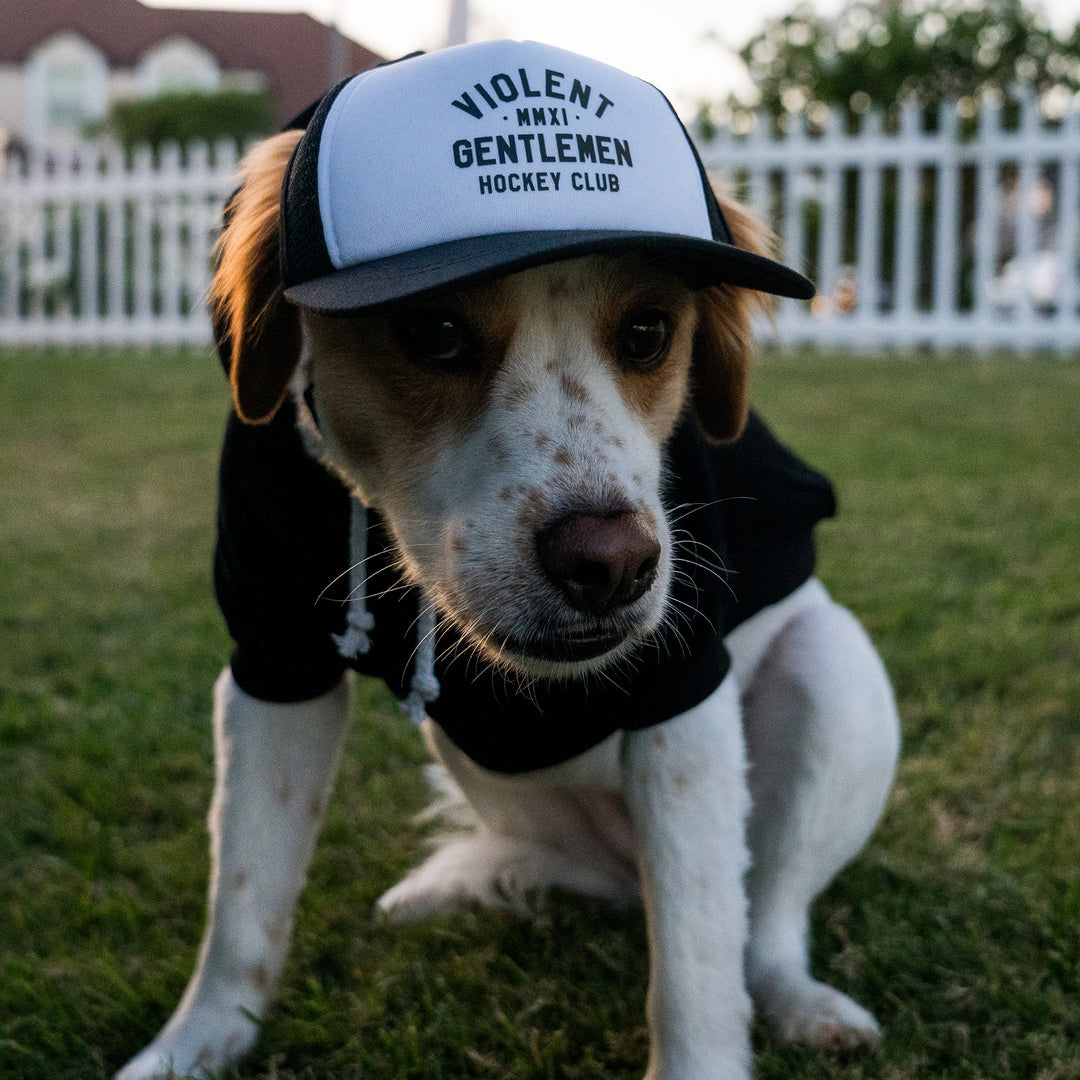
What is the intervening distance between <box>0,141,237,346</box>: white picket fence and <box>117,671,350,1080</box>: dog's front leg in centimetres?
970

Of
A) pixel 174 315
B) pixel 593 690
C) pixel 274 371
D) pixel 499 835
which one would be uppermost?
pixel 274 371

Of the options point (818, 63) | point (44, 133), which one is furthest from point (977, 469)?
point (44, 133)

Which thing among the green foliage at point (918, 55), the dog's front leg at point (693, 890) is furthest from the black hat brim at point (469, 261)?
the green foliage at point (918, 55)

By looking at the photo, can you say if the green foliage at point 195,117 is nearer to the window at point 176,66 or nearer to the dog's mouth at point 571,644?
the window at point 176,66

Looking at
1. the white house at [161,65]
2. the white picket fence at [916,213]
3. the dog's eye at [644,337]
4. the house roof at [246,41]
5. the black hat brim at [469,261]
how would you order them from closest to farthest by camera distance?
1. the black hat brim at [469,261]
2. the dog's eye at [644,337]
3. the white picket fence at [916,213]
4. the white house at [161,65]
5. the house roof at [246,41]

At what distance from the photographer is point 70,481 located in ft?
21.5

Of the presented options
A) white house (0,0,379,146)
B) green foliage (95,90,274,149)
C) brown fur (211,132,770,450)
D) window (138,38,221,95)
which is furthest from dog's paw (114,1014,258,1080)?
window (138,38,221,95)

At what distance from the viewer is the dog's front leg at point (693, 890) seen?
70.6 inches

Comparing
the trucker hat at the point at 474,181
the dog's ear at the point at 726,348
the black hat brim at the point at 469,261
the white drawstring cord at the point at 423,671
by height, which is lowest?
the white drawstring cord at the point at 423,671

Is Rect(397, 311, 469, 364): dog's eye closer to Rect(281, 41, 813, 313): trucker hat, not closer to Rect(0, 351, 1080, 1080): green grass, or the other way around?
Rect(281, 41, 813, 313): trucker hat

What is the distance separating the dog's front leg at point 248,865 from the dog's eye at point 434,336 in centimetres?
71

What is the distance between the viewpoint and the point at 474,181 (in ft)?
4.92

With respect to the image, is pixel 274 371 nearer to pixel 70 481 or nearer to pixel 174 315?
pixel 70 481

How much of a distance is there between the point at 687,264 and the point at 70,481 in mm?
5554
